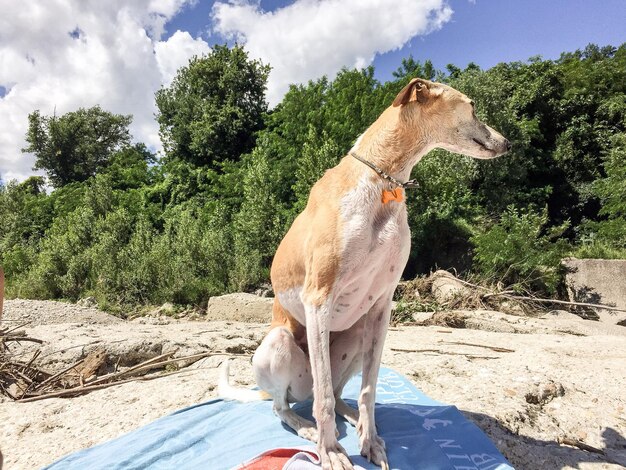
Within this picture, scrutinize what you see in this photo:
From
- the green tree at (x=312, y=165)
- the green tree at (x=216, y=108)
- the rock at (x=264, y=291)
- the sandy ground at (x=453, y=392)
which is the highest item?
the green tree at (x=216, y=108)

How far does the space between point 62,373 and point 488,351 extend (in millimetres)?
4935

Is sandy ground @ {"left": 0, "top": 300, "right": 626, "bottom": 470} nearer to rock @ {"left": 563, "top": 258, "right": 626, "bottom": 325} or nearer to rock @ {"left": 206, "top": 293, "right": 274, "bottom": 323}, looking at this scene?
rock @ {"left": 206, "top": 293, "right": 274, "bottom": 323}

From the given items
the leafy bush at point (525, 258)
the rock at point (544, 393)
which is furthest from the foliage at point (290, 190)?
the rock at point (544, 393)

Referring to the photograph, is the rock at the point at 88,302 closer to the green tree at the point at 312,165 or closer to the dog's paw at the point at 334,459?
the green tree at the point at 312,165

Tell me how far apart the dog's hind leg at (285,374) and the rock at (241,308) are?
630cm

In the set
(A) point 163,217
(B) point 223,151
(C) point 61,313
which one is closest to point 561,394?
(C) point 61,313

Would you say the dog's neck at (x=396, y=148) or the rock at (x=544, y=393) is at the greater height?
the dog's neck at (x=396, y=148)

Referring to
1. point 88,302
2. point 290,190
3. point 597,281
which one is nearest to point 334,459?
point 88,302

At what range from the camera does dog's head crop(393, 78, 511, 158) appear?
2131 millimetres

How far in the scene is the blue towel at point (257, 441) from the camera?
2.20 m

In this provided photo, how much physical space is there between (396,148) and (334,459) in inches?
64.1

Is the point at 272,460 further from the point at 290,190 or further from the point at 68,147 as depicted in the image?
the point at 68,147

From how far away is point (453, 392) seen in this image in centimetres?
348

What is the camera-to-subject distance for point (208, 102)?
22297 mm
